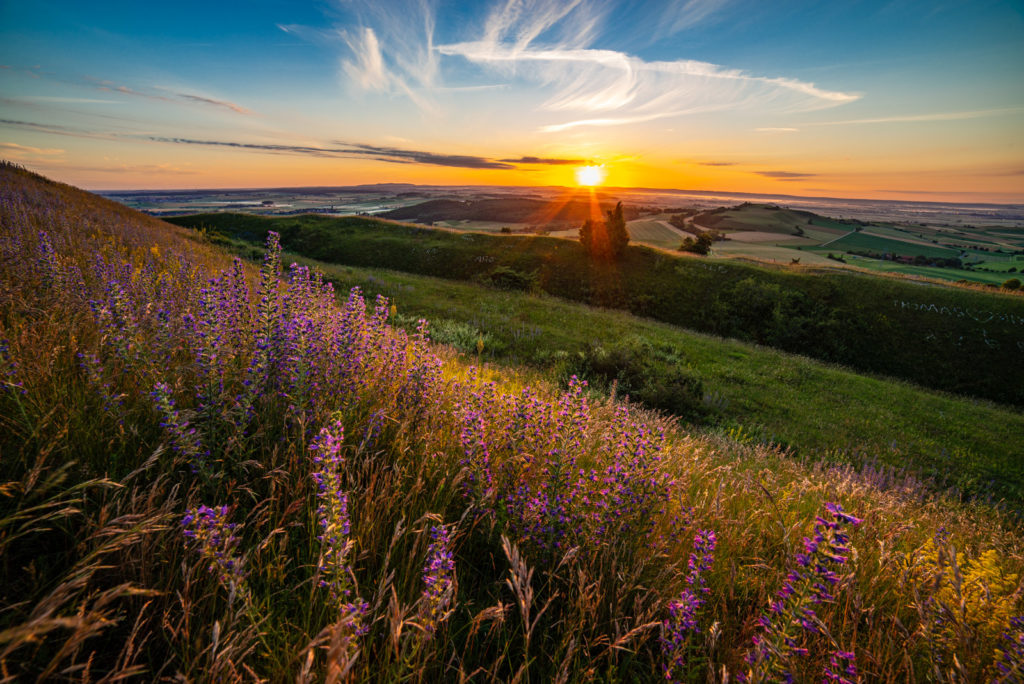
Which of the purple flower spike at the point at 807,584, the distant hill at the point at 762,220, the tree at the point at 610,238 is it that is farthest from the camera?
the distant hill at the point at 762,220

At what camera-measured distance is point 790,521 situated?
149 inches

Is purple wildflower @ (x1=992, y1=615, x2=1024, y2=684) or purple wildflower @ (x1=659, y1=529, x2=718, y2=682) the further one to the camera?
purple wildflower @ (x1=659, y1=529, x2=718, y2=682)

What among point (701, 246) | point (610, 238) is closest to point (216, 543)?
point (610, 238)

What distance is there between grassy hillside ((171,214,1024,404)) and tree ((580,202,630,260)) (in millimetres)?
1109

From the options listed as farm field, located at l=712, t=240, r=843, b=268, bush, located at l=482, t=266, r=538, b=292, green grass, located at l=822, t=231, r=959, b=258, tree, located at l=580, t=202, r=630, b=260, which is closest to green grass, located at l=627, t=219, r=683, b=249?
farm field, located at l=712, t=240, r=843, b=268

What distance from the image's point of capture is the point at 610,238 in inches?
1606

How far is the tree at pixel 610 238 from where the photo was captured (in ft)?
133

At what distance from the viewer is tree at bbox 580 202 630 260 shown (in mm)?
40656

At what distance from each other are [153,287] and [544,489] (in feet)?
18.8

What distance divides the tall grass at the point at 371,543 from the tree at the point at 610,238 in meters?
38.3

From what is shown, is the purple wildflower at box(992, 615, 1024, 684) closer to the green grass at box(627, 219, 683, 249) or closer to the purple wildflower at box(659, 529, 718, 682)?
the purple wildflower at box(659, 529, 718, 682)

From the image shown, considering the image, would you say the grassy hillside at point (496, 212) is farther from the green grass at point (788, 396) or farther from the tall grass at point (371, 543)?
the tall grass at point (371, 543)

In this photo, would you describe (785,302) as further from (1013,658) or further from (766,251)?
(766,251)

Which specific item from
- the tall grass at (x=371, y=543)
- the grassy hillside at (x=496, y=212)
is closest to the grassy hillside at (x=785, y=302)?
the tall grass at (x=371, y=543)
